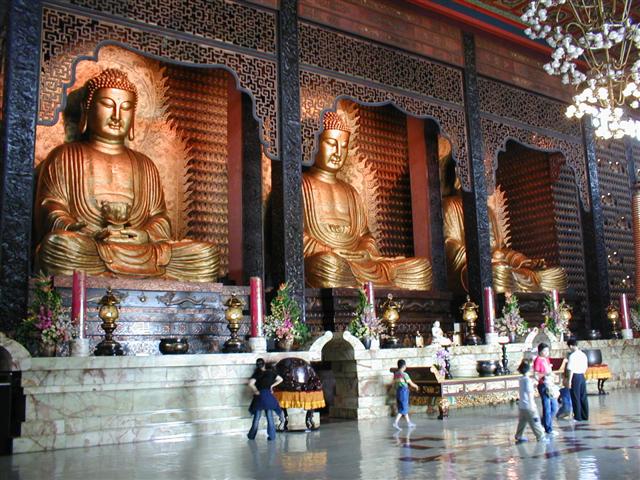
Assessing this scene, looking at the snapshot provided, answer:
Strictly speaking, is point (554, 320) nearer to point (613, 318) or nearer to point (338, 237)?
point (613, 318)

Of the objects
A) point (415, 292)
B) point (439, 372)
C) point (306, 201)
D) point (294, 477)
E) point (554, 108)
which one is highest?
point (554, 108)

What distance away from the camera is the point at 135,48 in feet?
27.7

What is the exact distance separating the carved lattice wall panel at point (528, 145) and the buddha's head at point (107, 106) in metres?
5.53

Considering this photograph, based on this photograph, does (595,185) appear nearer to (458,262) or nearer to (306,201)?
(458,262)

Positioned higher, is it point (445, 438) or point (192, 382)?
point (192, 382)

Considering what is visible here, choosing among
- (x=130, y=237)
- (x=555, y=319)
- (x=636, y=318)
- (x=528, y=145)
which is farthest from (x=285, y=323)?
(x=636, y=318)

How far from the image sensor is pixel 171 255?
9.59 m

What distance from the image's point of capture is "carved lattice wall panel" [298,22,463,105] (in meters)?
9.91

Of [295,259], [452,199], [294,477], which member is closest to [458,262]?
[452,199]

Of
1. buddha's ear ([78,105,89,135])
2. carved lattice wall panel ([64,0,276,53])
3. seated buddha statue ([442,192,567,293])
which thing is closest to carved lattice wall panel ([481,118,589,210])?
seated buddha statue ([442,192,567,293])

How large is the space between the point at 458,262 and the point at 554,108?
3.22 m

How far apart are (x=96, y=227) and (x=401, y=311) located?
4.69 m

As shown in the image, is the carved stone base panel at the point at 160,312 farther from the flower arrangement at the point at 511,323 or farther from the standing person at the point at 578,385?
the standing person at the point at 578,385

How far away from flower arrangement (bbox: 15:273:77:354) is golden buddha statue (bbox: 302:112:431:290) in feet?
14.8
